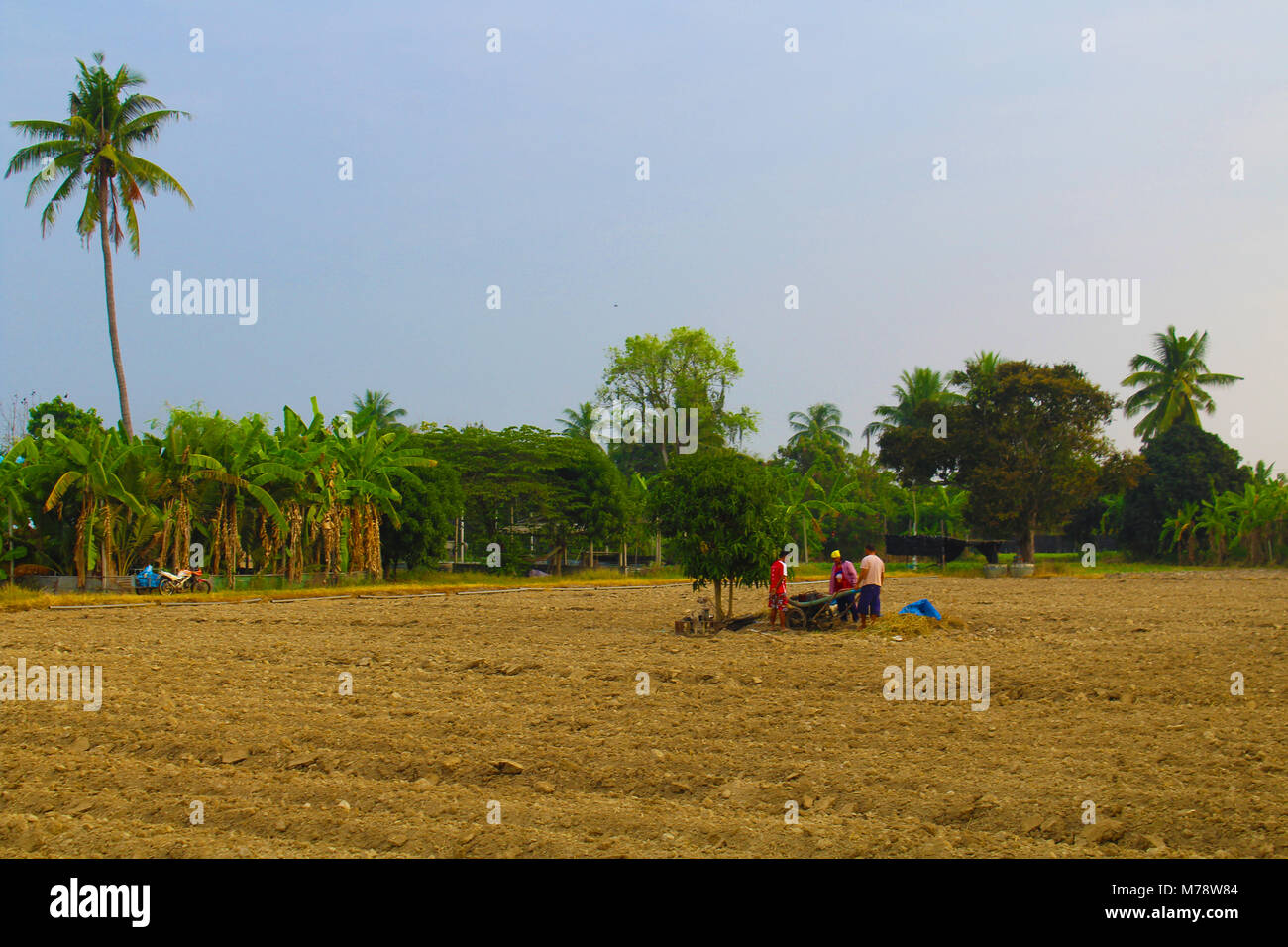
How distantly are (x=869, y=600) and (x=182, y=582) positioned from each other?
1961 centimetres

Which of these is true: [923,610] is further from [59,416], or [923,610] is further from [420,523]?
[59,416]

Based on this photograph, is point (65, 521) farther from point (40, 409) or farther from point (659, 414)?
point (659, 414)

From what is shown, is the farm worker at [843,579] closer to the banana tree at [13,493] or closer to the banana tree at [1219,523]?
the banana tree at [13,493]

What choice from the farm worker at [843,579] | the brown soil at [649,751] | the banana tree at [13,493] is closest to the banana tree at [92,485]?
the banana tree at [13,493]

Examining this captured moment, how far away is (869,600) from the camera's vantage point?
16453 millimetres

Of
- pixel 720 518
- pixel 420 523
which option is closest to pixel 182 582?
pixel 420 523

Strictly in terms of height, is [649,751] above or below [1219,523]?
below

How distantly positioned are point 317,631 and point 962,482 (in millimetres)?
34930

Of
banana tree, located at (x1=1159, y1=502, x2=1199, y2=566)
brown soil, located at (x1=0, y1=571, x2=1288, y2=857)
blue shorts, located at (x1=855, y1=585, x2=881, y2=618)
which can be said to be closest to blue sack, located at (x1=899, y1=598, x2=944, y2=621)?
blue shorts, located at (x1=855, y1=585, x2=881, y2=618)

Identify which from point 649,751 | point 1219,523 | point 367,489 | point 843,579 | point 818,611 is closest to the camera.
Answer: point 649,751

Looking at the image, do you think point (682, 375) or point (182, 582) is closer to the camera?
point (182, 582)

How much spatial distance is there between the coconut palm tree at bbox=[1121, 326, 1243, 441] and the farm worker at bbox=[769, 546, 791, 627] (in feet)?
154

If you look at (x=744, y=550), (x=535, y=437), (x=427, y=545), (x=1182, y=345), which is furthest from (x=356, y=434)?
(x=1182, y=345)

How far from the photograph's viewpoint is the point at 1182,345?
56.0 metres
